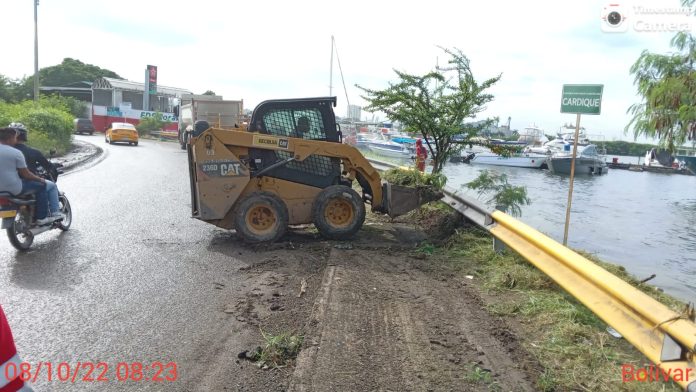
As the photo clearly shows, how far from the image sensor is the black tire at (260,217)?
26.0ft

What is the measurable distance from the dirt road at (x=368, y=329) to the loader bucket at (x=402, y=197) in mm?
1704

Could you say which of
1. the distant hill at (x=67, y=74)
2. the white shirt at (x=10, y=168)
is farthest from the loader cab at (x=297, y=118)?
the distant hill at (x=67, y=74)

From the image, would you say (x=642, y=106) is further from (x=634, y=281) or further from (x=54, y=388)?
(x=54, y=388)

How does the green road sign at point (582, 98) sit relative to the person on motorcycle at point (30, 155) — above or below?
above

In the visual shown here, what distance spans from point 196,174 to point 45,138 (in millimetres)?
18640

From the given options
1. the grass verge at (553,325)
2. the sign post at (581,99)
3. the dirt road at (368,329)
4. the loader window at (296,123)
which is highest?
the sign post at (581,99)

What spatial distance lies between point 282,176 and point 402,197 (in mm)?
2034

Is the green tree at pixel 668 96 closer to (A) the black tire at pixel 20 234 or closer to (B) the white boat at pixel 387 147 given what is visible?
(A) the black tire at pixel 20 234

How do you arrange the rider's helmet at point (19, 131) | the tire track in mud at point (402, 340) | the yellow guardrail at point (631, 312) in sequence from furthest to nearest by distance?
the rider's helmet at point (19, 131) < the tire track in mud at point (402, 340) < the yellow guardrail at point (631, 312)

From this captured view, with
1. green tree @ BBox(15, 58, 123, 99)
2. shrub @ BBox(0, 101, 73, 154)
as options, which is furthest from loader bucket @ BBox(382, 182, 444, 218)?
green tree @ BBox(15, 58, 123, 99)

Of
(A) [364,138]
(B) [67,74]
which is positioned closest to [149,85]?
(A) [364,138]

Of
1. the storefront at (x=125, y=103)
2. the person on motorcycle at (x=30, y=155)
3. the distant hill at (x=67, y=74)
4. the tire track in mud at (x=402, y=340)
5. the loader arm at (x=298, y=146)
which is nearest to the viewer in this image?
the tire track in mud at (x=402, y=340)

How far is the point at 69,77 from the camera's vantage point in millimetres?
79812

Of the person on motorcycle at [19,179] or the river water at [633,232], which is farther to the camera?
the river water at [633,232]
